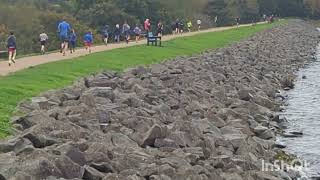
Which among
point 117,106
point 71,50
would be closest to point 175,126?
point 117,106

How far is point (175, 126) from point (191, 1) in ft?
185

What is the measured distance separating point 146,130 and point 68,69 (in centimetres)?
1065

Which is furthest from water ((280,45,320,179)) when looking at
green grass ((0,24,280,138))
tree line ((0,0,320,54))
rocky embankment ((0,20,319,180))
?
tree line ((0,0,320,54))

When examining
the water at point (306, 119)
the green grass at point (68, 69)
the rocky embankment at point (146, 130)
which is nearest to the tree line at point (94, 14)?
the green grass at point (68, 69)

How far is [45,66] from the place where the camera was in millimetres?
26438

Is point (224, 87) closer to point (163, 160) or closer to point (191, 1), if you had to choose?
point (163, 160)

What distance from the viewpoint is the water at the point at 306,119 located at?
18172 mm

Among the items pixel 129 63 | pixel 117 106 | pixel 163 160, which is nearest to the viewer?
pixel 163 160

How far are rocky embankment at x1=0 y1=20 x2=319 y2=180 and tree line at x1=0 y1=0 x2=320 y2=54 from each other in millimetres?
21465

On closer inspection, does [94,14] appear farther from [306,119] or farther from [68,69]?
[306,119]

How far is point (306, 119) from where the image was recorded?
24.6 m

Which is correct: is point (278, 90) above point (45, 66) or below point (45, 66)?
below

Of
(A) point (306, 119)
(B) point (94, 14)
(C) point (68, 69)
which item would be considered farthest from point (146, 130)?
(B) point (94, 14)

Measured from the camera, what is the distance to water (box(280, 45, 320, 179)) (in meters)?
18.2
